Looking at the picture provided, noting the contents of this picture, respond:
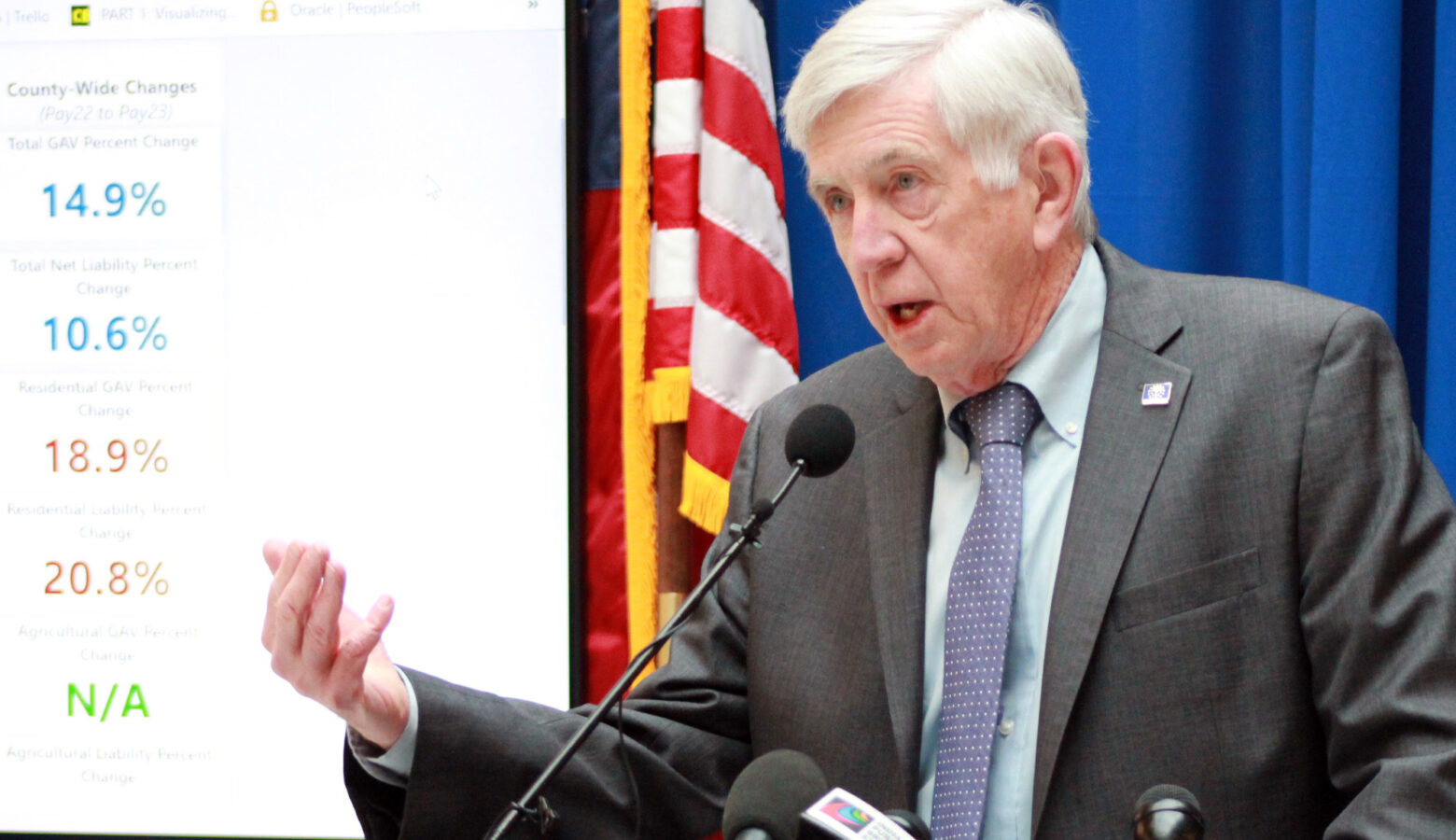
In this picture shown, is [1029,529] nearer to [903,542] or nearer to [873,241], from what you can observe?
[903,542]

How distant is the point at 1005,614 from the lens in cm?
161

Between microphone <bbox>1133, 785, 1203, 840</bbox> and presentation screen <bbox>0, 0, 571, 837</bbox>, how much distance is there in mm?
1722

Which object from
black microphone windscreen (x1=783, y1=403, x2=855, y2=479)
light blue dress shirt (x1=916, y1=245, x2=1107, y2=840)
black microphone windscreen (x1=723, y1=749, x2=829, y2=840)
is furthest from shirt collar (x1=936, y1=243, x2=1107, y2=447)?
black microphone windscreen (x1=723, y1=749, x2=829, y2=840)

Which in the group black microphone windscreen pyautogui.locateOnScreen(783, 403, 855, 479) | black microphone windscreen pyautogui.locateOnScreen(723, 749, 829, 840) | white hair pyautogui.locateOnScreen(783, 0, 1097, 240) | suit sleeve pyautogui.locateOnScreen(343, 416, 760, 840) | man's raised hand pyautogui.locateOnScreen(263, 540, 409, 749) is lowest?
suit sleeve pyautogui.locateOnScreen(343, 416, 760, 840)

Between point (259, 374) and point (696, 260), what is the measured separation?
90cm

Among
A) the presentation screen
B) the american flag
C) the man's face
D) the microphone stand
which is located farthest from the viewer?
the presentation screen

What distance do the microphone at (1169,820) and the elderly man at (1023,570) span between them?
46cm

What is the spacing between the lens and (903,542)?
175 centimetres

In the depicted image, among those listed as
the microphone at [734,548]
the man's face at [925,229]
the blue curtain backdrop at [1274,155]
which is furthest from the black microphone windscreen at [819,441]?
the blue curtain backdrop at [1274,155]

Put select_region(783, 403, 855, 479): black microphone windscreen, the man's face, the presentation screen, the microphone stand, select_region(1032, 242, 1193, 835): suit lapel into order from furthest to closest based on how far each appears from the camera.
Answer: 1. the presentation screen
2. the man's face
3. select_region(1032, 242, 1193, 835): suit lapel
4. select_region(783, 403, 855, 479): black microphone windscreen
5. the microphone stand

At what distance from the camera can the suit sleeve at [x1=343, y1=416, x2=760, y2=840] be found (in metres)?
1.58

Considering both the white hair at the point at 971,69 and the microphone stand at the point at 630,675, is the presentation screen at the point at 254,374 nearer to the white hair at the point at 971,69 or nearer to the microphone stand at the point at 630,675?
the white hair at the point at 971,69

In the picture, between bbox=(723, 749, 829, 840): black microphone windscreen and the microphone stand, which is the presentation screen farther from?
bbox=(723, 749, 829, 840): black microphone windscreen

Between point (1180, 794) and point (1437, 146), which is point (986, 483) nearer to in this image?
point (1180, 794)
